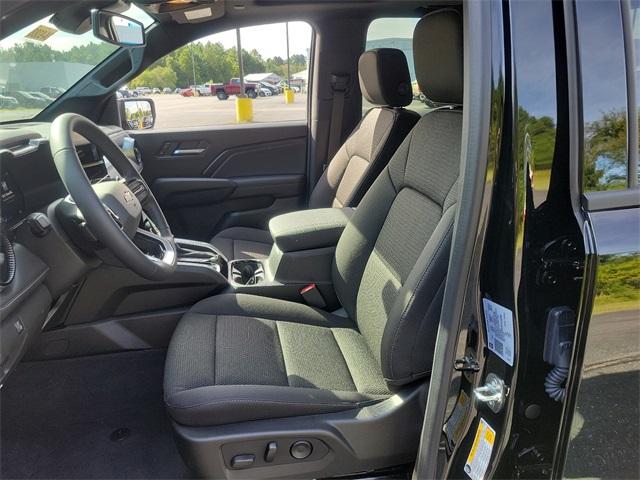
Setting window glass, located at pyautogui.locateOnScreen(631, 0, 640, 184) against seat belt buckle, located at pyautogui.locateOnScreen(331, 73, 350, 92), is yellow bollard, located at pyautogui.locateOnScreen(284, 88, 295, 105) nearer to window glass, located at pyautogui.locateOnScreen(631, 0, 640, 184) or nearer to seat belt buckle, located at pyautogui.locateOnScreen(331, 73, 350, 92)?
seat belt buckle, located at pyautogui.locateOnScreen(331, 73, 350, 92)

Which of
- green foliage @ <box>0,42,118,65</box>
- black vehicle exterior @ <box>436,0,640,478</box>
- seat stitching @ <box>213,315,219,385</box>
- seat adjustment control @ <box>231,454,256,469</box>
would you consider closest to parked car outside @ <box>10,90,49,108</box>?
green foliage @ <box>0,42,118,65</box>

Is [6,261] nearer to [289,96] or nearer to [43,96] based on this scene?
[43,96]

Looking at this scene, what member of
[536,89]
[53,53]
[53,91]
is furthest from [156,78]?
[536,89]

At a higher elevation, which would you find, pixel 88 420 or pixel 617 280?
pixel 617 280

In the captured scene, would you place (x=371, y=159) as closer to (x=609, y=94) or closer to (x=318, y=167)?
(x=318, y=167)

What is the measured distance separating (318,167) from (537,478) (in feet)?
7.36

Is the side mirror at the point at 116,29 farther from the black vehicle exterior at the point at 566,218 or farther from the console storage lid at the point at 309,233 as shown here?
the black vehicle exterior at the point at 566,218

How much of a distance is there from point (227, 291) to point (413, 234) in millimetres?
727

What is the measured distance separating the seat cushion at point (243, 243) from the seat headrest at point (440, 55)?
117 cm

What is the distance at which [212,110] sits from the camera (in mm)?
3615

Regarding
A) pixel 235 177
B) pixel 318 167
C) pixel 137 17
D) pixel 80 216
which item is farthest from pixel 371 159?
pixel 80 216

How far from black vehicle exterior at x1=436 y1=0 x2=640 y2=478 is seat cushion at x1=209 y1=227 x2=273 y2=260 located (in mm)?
1593

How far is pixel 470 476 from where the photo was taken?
99 centimetres

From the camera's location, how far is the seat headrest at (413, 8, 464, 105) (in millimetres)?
1275
